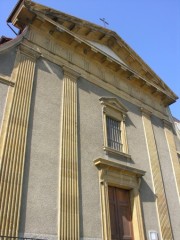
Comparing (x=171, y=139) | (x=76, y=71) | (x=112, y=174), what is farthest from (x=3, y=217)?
(x=171, y=139)

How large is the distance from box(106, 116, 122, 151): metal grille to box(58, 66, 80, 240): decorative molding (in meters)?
1.99

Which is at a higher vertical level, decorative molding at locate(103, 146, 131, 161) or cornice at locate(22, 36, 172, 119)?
cornice at locate(22, 36, 172, 119)

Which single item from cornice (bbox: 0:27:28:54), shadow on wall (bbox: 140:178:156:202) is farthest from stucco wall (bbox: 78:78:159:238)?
cornice (bbox: 0:27:28:54)

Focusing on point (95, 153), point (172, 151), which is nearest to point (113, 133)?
point (95, 153)

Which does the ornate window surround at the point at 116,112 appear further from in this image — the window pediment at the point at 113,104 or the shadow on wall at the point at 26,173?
the shadow on wall at the point at 26,173

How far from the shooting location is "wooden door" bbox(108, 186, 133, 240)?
9000 mm

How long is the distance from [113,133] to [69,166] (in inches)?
134

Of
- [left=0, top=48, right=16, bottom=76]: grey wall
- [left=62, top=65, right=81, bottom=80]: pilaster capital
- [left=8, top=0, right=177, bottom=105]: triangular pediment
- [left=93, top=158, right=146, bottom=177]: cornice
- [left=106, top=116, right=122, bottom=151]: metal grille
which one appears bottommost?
[left=93, top=158, right=146, bottom=177]: cornice

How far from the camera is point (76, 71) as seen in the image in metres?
11.1

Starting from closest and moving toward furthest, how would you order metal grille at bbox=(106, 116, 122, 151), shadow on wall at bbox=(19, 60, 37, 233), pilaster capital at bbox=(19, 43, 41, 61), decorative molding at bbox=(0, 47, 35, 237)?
decorative molding at bbox=(0, 47, 35, 237), shadow on wall at bbox=(19, 60, 37, 233), pilaster capital at bbox=(19, 43, 41, 61), metal grille at bbox=(106, 116, 122, 151)

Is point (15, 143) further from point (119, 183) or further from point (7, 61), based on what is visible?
point (119, 183)

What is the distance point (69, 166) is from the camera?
27.9ft

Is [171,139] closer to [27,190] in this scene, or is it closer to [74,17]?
[74,17]

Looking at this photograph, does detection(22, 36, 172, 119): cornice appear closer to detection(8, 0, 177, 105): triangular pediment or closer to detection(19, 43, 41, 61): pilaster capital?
detection(19, 43, 41, 61): pilaster capital
